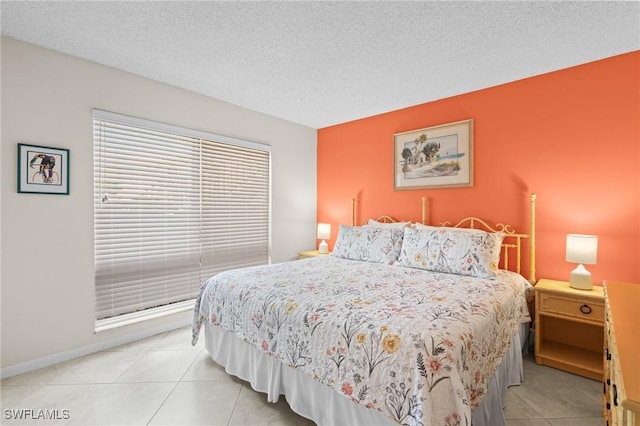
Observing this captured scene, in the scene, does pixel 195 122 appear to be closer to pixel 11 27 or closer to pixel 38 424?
pixel 11 27

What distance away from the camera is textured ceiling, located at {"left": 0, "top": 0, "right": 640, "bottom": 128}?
1.89m

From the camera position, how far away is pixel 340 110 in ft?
12.4

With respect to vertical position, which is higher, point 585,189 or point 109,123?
point 109,123

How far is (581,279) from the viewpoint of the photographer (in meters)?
2.35

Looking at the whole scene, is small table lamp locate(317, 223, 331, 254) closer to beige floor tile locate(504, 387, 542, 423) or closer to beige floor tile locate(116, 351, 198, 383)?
beige floor tile locate(116, 351, 198, 383)

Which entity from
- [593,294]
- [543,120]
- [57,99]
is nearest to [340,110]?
[543,120]

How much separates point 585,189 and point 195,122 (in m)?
3.80

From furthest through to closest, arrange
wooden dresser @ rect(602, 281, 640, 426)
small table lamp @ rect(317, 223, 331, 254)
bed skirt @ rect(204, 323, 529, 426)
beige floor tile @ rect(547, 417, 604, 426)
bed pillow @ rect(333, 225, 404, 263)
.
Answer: small table lamp @ rect(317, 223, 331, 254), bed pillow @ rect(333, 225, 404, 263), beige floor tile @ rect(547, 417, 604, 426), bed skirt @ rect(204, 323, 529, 426), wooden dresser @ rect(602, 281, 640, 426)

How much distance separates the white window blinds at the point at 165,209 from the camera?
8.99 feet

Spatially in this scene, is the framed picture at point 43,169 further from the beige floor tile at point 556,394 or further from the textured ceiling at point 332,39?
the beige floor tile at point 556,394

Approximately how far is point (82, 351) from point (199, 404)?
1411 mm

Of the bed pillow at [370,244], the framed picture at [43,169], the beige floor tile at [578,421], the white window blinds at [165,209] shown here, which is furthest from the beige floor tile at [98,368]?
the beige floor tile at [578,421]

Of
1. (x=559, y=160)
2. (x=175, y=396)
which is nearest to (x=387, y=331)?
(x=175, y=396)

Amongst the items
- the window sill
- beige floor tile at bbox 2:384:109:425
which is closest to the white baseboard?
the window sill
